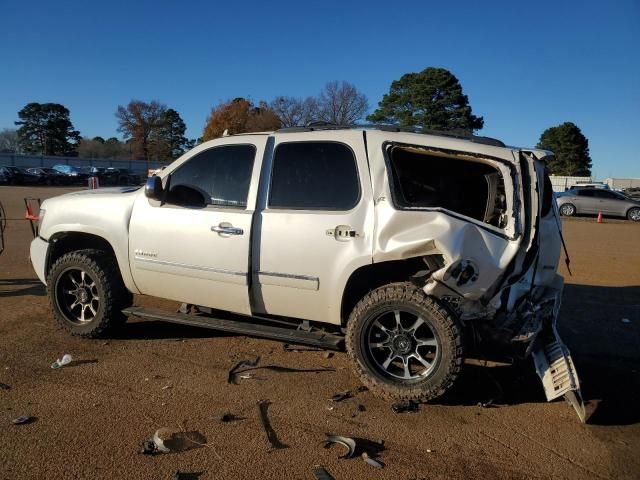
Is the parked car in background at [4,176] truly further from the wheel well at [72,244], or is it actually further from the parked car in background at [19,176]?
the wheel well at [72,244]

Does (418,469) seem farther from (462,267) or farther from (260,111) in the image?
(260,111)

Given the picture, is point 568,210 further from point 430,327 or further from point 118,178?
point 118,178

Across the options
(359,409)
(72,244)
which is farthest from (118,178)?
(359,409)

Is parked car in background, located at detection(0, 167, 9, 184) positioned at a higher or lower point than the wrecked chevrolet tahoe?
higher

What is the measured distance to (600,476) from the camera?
10.2ft

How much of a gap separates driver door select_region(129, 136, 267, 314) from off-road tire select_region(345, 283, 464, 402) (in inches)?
41.7

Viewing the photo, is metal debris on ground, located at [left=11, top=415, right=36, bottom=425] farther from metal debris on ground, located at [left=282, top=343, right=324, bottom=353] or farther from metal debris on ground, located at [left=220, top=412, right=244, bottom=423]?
metal debris on ground, located at [left=282, top=343, right=324, bottom=353]

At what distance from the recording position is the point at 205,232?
4570 mm

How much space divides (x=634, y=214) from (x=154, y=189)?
2702cm

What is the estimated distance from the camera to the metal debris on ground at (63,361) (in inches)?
177

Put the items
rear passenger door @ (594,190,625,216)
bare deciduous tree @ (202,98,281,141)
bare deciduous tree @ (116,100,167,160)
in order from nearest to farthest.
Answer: rear passenger door @ (594,190,625,216)
bare deciduous tree @ (202,98,281,141)
bare deciduous tree @ (116,100,167,160)

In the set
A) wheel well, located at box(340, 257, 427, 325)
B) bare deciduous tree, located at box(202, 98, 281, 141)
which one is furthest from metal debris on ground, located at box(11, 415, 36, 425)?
bare deciduous tree, located at box(202, 98, 281, 141)

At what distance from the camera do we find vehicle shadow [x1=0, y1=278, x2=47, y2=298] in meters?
6.88

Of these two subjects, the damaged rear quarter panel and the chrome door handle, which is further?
the chrome door handle
